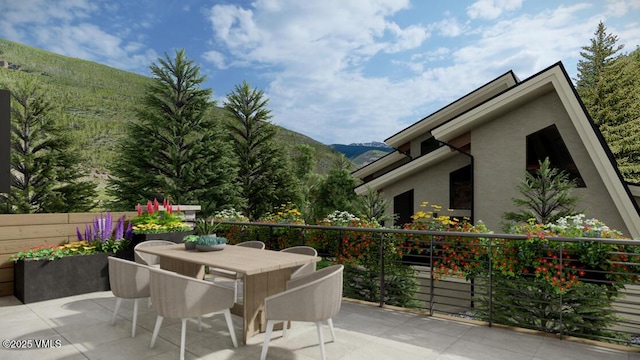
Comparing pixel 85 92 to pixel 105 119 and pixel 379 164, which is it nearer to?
pixel 105 119

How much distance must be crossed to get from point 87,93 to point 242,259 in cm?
2959

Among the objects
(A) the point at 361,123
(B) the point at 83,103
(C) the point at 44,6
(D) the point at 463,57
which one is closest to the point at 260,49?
(A) the point at 361,123

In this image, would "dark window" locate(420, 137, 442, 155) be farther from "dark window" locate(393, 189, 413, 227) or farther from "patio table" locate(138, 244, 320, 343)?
"patio table" locate(138, 244, 320, 343)

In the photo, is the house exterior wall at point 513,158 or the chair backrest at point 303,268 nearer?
the chair backrest at point 303,268

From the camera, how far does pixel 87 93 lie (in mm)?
26672

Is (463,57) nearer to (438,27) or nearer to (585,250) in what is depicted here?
(438,27)

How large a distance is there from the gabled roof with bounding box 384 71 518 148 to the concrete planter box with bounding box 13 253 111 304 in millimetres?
11818

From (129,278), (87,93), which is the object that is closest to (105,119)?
(87,93)

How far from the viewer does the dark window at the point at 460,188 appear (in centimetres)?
1084

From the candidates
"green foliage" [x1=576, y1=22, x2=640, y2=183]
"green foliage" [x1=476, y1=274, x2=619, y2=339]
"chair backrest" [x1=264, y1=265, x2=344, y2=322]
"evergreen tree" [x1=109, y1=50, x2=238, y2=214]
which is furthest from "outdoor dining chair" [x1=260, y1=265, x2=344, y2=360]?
"green foliage" [x1=576, y1=22, x2=640, y2=183]

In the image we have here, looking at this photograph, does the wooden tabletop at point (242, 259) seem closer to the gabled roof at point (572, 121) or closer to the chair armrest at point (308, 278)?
the chair armrest at point (308, 278)

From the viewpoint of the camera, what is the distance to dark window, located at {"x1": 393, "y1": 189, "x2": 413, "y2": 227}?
12.0m

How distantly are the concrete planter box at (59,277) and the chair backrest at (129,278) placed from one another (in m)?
1.98

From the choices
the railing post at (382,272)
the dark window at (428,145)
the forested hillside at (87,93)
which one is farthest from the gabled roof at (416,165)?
the forested hillside at (87,93)
